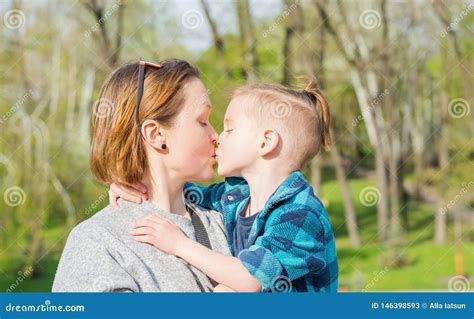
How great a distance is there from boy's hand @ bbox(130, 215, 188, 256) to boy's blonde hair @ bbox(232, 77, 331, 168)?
1.28ft

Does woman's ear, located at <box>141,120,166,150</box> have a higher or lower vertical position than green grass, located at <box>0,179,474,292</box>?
higher

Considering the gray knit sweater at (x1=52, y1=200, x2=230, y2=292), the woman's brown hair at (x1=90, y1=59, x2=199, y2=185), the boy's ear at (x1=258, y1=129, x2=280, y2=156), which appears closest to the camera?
the gray knit sweater at (x1=52, y1=200, x2=230, y2=292)

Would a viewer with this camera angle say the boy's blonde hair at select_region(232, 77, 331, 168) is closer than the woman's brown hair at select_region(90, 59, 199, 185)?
No

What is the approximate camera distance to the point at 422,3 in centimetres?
693

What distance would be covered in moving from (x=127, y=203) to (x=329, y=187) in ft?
18.0

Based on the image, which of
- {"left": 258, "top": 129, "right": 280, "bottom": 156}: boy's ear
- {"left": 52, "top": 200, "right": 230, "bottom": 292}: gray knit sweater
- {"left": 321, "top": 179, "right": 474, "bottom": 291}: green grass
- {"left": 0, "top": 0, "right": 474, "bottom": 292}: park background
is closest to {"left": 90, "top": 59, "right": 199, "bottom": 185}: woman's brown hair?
{"left": 52, "top": 200, "right": 230, "bottom": 292}: gray knit sweater

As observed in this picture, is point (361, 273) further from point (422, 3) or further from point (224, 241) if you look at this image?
point (224, 241)

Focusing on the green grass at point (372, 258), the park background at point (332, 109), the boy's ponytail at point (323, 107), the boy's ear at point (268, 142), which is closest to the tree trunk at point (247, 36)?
the park background at point (332, 109)

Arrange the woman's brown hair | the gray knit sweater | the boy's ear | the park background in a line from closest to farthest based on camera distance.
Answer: the gray knit sweater
the woman's brown hair
the boy's ear
the park background

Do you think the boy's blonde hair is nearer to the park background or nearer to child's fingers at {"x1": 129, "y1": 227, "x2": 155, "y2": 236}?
child's fingers at {"x1": 129, "y1": 227, "x2": 155, "y2": 236}

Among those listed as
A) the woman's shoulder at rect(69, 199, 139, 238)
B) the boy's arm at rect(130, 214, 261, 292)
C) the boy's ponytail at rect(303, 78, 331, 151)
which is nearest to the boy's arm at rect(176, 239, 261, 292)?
the boy's arm at rect(130, 214, 261, 292)

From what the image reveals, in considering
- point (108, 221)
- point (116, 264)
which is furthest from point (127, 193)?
point (116, 264)

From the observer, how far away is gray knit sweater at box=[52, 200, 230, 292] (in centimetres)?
165

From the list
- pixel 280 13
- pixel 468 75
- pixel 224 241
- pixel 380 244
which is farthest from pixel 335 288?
pixel 468 75
